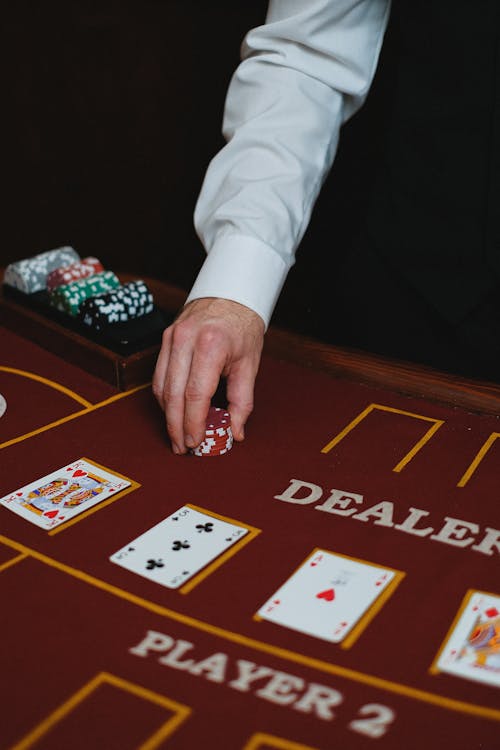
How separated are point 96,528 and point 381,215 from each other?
3.47 feet

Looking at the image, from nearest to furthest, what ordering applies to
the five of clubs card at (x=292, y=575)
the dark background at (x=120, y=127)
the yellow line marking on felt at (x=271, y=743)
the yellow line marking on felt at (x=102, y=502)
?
the yellow line marking on felt at (x=271, y=743) → the five of clubs card at (x=292, y=575) → the yellow line marking on felt at (x=102, y=502) → the dark background at (x=120, y=127)

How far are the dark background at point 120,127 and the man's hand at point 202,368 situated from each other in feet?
5.13

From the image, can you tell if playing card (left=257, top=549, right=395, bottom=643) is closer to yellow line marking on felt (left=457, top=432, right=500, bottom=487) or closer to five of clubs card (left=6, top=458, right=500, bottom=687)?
five of clubs card (left=6, top=458, right=500, bottom=687)

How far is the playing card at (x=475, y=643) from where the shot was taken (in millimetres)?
872

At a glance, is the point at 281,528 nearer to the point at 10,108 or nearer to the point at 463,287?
the point at 463,287

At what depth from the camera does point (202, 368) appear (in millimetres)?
1357

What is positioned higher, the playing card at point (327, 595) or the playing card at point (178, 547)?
the playing card at point (327, 595)

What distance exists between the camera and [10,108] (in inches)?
150

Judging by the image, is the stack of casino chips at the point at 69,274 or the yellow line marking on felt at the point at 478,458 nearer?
the yellow line marking on felt at the point at 478,458

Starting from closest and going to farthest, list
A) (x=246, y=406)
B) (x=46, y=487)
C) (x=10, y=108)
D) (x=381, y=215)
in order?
(x=46, y=487), (x=246, y=406), (x=381, y=215), (x=10, y=108)

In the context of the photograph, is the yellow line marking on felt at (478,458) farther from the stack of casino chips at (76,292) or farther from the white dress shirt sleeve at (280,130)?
the stack of casino chips at (76,292)

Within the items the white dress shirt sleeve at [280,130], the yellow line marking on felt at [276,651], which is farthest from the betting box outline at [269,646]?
the white dress shirt sleeve at [280,130]

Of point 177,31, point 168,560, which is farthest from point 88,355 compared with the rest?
point 177,31

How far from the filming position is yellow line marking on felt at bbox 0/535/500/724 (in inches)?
32.6
